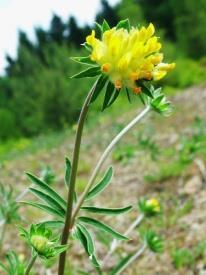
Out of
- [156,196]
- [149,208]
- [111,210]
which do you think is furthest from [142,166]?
[111,210]

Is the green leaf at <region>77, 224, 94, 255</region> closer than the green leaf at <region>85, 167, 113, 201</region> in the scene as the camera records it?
Yes

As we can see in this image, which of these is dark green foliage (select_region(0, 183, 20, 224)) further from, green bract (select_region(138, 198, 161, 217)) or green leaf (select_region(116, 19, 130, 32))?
green leaf (select_region(116, 19, 130, 32))

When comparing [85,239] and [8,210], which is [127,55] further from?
[8,210]

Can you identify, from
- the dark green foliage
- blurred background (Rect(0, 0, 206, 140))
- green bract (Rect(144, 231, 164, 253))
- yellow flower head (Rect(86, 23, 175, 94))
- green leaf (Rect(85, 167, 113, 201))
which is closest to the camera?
yellow flower head (Rect(86, 23, 175, 94))

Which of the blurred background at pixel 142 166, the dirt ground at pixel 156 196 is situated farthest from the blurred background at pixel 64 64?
the dirt ground at pixel 156 196

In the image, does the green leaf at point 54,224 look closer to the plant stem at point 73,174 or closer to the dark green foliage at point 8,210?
the plant stem at point 73,174

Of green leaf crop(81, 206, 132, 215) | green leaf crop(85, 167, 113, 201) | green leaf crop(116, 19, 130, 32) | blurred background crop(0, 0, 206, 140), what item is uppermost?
blurred background crop(0, 0, 206, 140)

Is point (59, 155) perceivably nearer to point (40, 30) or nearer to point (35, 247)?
point (35, 247)

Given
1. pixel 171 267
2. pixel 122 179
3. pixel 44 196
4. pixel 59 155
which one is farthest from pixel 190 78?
pixel 44 196

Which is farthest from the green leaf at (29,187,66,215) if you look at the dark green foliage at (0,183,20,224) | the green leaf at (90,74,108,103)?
the dark green foliage at (0,183,20,224)
